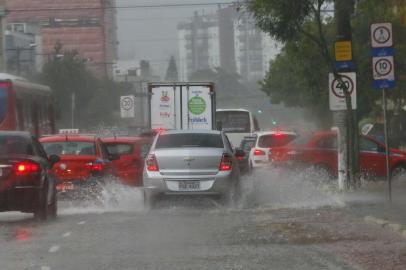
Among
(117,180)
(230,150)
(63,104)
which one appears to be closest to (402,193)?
(230,150)

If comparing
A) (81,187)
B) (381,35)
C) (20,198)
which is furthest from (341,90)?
(20,198)

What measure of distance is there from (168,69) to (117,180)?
413 feet

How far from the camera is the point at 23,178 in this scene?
17.2 meters

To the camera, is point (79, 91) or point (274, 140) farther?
point (79, 91)

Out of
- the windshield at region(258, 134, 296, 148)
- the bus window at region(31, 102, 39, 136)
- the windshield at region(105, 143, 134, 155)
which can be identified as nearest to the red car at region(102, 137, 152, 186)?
the windshield at region(105, 143, 134, 155)

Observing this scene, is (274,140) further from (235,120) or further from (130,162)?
(235,120)

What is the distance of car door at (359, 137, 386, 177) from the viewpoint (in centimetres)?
2764

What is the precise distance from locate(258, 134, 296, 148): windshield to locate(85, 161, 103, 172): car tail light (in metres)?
11.0

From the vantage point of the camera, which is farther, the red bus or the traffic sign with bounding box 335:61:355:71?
the red bus

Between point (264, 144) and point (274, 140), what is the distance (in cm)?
40

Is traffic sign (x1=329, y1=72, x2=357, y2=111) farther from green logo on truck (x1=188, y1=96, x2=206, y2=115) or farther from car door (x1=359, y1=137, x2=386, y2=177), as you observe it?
green logo on truck (x1=188, y1=96, x2=206, y2=115)

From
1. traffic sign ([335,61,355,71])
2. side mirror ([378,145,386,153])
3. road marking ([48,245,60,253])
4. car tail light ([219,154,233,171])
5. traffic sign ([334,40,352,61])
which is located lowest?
road marking ([48,245,60,253])

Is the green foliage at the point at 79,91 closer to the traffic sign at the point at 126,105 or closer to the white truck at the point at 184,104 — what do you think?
the traffic sign at the point at 126,105

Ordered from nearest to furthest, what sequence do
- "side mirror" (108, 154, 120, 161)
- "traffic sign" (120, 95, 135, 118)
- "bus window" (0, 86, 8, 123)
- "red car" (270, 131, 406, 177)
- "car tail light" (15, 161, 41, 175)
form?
1. "car tail light" (15, 161, 41, 175)
2. "side mirror" (108, 154, 120, 161)
3. "red car" (270, 131, 406, 177)
4. "bus window" (0, 86, 8, 123)
5. "traffic sign" (120, 95, 135, 118)
